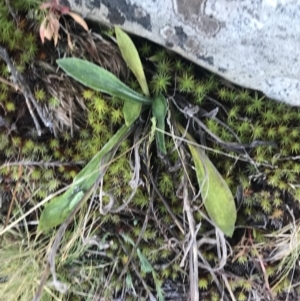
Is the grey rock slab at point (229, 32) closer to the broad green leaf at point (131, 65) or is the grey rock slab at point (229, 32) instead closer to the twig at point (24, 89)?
the broad green leaf at point (131, 65)

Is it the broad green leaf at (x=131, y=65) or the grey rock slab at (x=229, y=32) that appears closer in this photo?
the grey rock slab at (x=229, y=32)

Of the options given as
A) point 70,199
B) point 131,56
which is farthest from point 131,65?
point 70,199

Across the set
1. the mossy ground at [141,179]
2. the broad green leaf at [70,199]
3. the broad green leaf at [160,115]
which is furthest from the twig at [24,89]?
the broad green leaf at [160,115]

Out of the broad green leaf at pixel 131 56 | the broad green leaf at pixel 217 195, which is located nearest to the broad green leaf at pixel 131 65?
the broad green leaf at pixel 131 56

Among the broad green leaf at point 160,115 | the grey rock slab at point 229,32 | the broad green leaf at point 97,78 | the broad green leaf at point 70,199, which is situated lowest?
the broad green leaf at point 70,199

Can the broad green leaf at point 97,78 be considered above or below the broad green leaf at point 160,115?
above

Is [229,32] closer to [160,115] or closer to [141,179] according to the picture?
[160,115]

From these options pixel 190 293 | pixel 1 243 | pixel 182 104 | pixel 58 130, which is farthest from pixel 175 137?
pixel 1 243
